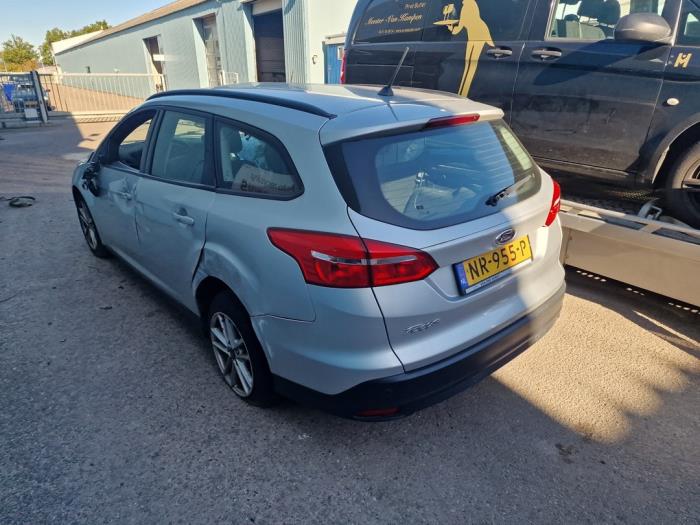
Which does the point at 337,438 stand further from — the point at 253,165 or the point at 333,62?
the point at 333,62

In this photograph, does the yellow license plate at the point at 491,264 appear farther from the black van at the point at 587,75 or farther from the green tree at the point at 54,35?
the green tree at the point at 54,35

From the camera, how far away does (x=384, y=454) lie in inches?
93.8

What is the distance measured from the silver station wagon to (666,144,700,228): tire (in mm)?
1383

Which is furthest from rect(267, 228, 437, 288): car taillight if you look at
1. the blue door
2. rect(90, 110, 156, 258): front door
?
the blue door

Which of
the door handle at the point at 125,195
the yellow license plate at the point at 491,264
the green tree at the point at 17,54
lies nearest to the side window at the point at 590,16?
the yellow license plate at the point at 491,264

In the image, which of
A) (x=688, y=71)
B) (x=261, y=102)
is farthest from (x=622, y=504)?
(x=688, y=71)

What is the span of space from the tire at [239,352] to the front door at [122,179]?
1.25m

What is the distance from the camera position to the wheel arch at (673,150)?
3379 millimetres

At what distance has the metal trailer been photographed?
10.1ft

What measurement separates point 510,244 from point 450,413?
1.01 m

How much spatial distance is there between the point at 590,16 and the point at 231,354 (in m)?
3.80

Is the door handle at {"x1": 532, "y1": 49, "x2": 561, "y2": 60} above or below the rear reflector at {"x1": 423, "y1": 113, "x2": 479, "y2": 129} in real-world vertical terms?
above

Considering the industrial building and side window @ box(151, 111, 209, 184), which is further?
the industrial building

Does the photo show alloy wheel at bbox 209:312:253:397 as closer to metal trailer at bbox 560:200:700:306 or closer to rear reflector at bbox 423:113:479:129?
rear reflector at bbox 423:113:479:129
